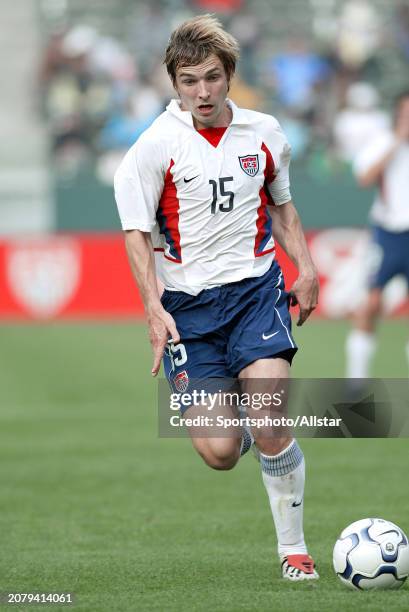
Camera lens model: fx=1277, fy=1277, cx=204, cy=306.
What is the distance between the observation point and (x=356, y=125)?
21438 millimetres

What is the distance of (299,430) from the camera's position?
18.9 ft

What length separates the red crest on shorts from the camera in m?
5.53

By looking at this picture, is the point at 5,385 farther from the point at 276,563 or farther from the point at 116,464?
the point at 276,563

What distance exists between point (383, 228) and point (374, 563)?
6.52 meters

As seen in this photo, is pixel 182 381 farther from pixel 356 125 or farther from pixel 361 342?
pixel 356 125

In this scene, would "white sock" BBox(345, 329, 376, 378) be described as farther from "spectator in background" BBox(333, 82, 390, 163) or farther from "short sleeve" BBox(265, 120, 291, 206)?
"spectator in background" BBox(333, 82, 390, 163)

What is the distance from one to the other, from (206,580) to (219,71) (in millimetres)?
2161

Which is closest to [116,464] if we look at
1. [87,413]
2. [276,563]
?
[87,413]

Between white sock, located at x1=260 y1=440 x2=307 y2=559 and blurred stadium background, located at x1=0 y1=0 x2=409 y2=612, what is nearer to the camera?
white sock, located at x1=260 y1=440 x2=307 y2=559

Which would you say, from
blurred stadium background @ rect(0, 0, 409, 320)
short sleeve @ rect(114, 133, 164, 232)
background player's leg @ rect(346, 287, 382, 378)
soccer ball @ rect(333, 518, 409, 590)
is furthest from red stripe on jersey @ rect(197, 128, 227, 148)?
blurred stadium background @ rect(0, 0, 409, 320)

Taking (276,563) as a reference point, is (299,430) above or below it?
above

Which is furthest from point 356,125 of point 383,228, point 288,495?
point 288,495

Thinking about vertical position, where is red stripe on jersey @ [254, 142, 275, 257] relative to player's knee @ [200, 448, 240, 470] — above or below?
above

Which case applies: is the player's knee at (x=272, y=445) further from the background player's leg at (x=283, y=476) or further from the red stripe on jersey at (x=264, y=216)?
the red stripe on jersey at (x=264, y=216)
